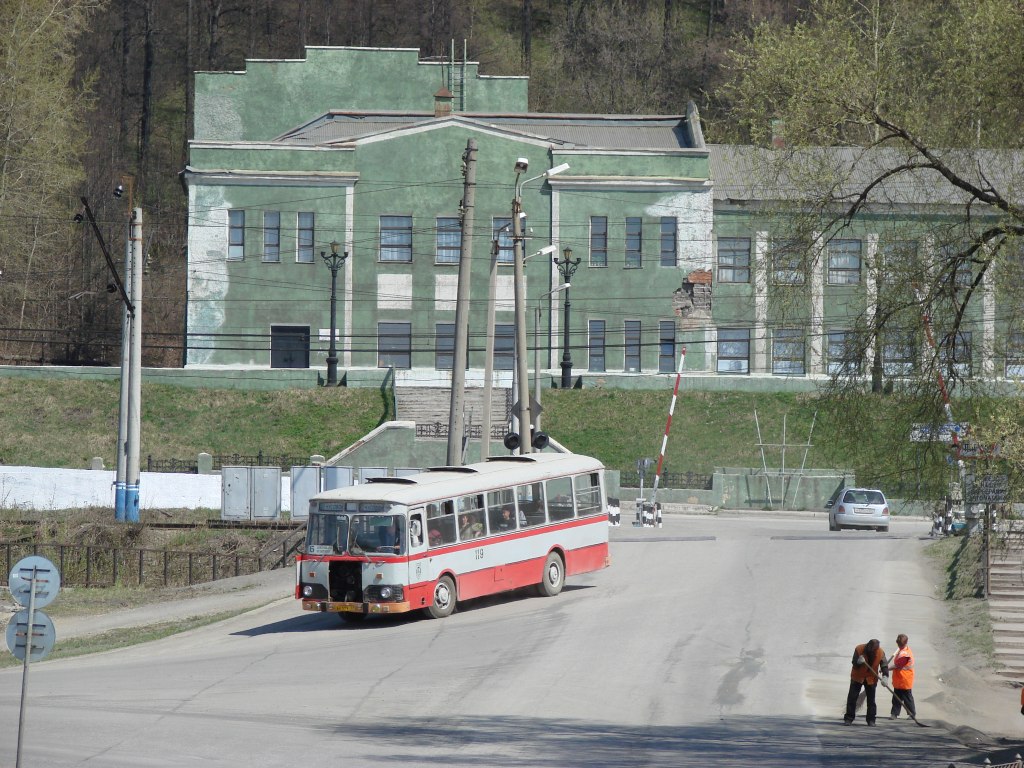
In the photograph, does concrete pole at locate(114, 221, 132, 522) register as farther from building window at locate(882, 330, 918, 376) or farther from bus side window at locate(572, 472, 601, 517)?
building window at locate(882, 330, 918, 376)

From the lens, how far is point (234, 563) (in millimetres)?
38812

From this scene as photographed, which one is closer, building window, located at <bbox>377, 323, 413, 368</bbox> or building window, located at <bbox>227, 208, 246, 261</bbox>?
building window, located at <bbox>377, 323, 413, 368</bbox>

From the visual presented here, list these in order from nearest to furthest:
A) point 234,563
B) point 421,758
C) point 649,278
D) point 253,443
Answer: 1. point 421,758
2. point 234,563
3. point 253,443
4. point 649,278

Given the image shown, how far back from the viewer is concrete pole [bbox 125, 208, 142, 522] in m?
39.6

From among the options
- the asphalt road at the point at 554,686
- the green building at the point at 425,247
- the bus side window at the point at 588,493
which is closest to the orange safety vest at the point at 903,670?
the asphalt road at the point at 554,686

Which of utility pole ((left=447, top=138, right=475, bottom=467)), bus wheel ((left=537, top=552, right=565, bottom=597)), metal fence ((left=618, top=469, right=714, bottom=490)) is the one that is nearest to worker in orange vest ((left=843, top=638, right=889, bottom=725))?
bus wheel ((left=537, top=552, right=565, bottom=597))

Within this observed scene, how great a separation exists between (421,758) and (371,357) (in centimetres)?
4784

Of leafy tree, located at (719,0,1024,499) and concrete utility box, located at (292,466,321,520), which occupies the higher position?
leafy tree, located at (719,0,1024,499)

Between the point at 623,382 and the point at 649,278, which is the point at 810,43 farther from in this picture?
the point at 649,278

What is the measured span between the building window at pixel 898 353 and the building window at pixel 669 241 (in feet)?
153

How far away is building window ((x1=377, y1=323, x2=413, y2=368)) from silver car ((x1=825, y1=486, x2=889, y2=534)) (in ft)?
80.6

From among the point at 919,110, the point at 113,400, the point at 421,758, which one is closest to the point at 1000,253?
the point at 919,110

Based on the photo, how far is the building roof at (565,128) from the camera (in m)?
67.7

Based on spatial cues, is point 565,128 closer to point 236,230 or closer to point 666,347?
point 666,347
